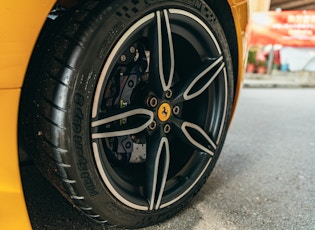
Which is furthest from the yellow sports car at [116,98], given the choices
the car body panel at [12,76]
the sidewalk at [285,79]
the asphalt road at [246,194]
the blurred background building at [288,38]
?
the blurred background building at [288,38]

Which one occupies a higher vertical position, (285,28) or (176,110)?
(285,28)

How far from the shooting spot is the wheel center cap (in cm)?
122

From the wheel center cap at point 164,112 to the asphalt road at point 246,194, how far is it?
1.36 ft

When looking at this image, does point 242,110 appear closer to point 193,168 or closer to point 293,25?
point 193,168

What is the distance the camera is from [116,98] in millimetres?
1210

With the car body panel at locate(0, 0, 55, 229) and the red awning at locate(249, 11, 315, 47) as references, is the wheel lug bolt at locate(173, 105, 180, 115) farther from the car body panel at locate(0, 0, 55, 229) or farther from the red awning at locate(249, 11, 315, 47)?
the red awning at locate(249, 11, 315, 47)

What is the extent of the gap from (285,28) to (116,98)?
27.3 feet

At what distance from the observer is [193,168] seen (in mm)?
1375

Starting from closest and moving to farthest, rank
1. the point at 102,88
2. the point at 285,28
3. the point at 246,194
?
the point at 102,88 < the point at 246,194 < the point at 285,28

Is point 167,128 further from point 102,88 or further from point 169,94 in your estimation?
point 102,88

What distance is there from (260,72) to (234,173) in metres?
8.08

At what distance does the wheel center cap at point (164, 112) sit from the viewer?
122cm

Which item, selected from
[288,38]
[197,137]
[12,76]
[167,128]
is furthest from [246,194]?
[288,38]

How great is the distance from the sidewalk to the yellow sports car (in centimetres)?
708
